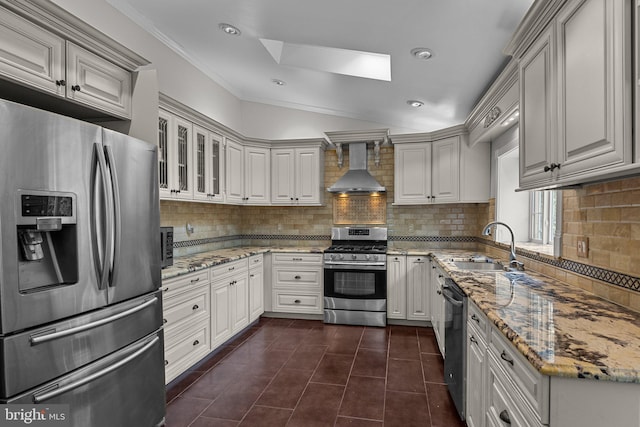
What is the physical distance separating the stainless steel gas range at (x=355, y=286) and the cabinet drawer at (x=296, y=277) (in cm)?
15

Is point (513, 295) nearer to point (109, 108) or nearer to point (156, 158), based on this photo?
point (156, 158)

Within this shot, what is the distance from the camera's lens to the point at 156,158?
209 cm

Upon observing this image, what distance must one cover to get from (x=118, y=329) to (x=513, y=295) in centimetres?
212

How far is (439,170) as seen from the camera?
14.0ft

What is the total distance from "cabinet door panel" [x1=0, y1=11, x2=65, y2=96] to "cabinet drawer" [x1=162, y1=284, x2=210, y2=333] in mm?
1596

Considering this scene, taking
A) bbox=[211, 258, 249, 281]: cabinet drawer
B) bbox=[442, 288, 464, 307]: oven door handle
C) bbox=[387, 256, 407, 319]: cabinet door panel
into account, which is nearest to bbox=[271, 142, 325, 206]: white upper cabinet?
bbox=[211, 258, 249, 281]: cabinet drawer

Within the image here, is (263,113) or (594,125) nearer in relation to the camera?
(594,125)

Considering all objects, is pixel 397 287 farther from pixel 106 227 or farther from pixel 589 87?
pixel 106 227

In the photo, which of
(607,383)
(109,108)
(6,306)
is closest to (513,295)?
(607,383)

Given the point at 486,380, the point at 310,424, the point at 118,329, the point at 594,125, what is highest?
the point at 594,125

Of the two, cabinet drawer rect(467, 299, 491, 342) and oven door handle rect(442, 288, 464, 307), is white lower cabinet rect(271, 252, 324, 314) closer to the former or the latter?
oven door handle rect(442, 288, 464, 307)

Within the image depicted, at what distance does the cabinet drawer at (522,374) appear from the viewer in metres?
1.06

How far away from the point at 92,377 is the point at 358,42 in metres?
2.77

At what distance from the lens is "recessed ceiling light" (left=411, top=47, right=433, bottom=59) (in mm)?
2540
